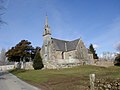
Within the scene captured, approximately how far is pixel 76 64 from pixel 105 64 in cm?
1014

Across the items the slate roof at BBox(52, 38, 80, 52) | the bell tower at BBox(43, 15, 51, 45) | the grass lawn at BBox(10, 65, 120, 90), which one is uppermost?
the bell tower at BBox(43, 15, 51, 45)

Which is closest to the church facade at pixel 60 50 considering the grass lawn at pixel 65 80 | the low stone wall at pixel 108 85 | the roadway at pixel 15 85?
the grass lawn at pixel 65 80

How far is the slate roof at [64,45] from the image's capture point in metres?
64.9

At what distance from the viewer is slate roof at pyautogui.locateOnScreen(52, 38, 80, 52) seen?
6489cm

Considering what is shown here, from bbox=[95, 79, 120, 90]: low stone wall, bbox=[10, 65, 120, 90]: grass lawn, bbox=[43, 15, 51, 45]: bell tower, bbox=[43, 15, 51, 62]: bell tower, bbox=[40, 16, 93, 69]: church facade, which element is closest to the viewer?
bbox=[95, 79, 120, 90]: low stone wall

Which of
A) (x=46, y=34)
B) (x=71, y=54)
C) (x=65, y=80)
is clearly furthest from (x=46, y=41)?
(x=65, y=80)

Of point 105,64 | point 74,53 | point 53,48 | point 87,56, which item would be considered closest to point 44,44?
point 53,48

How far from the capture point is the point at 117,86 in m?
13.2

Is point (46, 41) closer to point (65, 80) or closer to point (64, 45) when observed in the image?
point (64, 45)

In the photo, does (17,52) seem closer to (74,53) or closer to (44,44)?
(44,44)

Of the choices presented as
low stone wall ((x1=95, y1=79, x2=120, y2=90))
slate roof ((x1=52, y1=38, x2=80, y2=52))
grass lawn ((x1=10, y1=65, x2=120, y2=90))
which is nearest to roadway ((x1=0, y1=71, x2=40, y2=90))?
grass lawn ((x1=10, y1=65, x2=120, y2=90))

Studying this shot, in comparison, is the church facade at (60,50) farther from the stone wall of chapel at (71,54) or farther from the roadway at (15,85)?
the roadway at (15,85)

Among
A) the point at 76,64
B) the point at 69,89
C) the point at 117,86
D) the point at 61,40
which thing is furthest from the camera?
the point at 61,40

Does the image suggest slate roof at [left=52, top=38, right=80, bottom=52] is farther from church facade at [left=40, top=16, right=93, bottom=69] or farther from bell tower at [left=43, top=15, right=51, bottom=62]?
bell tower at [left=43, top=15, right=51, bottom=62]
